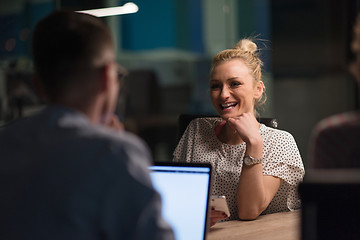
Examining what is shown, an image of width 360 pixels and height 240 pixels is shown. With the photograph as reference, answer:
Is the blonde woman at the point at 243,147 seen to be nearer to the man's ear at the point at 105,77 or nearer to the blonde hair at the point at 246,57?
the blonde hair at the point at 246,57

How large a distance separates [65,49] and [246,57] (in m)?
1.26

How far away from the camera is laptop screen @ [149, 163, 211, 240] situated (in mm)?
1154

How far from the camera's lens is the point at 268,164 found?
1.76m

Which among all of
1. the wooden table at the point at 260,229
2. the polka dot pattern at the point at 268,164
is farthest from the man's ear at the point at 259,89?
the wooden table at the point at 260,229

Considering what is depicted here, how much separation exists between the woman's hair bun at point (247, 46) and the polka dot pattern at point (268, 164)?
340 mm

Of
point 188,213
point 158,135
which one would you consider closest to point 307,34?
point 158,135

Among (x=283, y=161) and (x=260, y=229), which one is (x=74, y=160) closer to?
(x=260, y=229)

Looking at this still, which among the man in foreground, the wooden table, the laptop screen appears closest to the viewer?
the man in foreground

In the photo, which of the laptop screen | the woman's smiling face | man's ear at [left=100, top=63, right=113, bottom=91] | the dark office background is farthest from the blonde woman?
the dark office background

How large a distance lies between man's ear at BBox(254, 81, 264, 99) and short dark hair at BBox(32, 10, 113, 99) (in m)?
1.22

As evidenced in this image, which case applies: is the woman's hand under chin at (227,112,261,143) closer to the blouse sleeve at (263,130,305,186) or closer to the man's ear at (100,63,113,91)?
the blouse sleeve at (263,130,305,186)

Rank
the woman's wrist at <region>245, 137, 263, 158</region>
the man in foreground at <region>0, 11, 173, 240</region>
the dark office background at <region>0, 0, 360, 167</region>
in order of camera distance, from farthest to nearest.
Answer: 1. the dark office background at <region>0, 0, 360, 167</region>
2. the woman's wrist at <region>245, 137, 263, 158</region>
3. the man in foreground at <region>0, 11, 173, 240</region>

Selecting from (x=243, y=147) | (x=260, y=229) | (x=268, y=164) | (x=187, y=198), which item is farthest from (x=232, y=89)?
(x=187, y=198)

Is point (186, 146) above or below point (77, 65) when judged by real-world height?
below
